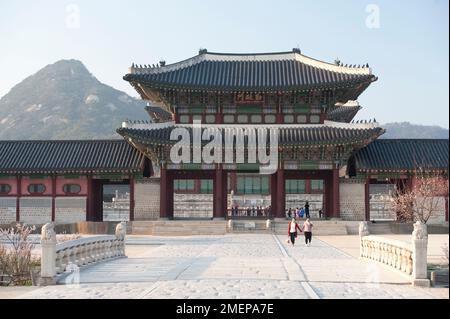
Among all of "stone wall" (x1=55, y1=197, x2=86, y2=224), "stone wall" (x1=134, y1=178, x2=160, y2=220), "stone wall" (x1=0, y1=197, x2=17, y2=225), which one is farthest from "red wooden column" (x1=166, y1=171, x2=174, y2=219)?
"stone wall" (x1=0, y1=197, x2=17, y2=225)

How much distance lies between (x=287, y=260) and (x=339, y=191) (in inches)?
825

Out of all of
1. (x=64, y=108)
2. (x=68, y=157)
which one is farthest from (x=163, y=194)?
(x=64, y=108)

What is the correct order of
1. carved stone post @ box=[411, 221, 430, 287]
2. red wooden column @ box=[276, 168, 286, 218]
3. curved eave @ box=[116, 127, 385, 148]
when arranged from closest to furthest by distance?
1. carved stone post @ box=[411, 221, 430, 287]
2. curved eave @ box=[116, 127, 385, 148]
3. red wooden column @ box=[276, 168, 286, 218]

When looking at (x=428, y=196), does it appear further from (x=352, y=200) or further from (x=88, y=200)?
(x=88, y=200)

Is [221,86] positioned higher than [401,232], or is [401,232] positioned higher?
[221,86]

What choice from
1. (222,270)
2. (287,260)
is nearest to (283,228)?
(287,260)

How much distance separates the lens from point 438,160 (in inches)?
1663

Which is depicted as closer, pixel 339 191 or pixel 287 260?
pixel 287 260

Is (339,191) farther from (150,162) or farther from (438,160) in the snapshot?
(150,162)

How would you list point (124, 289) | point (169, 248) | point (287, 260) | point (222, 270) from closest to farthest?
point (124, 289) → point (222, 270) → point (287, 260) → point (169, 248)

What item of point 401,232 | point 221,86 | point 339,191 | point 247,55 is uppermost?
point 247,55

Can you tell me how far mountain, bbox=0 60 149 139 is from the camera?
159 m

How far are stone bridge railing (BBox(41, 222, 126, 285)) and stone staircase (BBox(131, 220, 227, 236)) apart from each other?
1442cm

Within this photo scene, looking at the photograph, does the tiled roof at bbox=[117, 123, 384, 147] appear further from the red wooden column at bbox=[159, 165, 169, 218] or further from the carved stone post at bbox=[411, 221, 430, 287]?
the carved stone post at bbox=[411, 221, 430, 287]
